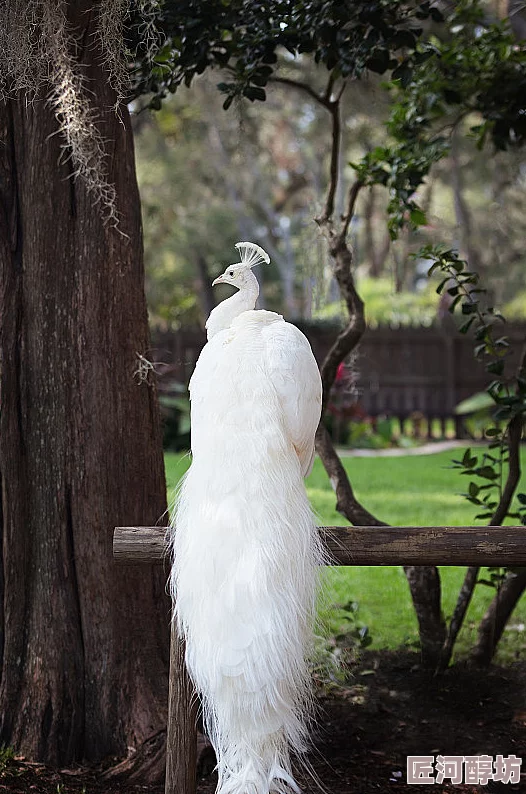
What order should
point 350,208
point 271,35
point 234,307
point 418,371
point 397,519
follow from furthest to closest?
point 418,371 < point 397,519 < point 350,208 < point 271,35 < point 234,307

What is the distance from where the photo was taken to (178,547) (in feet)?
8.07

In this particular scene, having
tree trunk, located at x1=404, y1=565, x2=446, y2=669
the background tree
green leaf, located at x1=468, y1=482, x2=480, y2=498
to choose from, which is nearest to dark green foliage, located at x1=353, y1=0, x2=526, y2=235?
the background tree

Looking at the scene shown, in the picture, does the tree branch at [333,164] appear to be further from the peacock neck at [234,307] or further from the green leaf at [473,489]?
the green leaf at [473,489]

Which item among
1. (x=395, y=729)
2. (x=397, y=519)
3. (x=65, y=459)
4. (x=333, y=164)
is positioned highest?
(x=333, y=164)

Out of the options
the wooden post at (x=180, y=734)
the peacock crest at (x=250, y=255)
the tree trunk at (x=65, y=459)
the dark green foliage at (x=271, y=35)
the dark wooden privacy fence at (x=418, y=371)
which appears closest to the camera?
the wooden post at (x=180, y=734)

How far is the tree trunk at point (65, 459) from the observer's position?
3209 mm

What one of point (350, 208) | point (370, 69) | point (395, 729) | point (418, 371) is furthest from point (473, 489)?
point (418, 371)

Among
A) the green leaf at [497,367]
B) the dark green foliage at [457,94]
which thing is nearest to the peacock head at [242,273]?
the green leaf at [497,367]

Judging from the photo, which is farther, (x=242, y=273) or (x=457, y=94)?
(x=457, y=94)

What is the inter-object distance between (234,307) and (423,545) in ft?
3.06

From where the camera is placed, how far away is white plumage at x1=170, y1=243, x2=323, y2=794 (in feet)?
7.38

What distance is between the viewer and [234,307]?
108 inches

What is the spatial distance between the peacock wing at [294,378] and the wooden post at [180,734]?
748mm

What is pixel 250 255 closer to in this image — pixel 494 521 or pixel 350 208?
pixel 350 208
